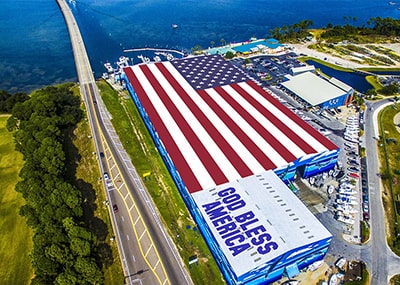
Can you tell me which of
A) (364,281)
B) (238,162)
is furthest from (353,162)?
(238,162)

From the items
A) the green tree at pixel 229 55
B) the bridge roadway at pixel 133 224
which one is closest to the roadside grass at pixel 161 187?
the bridge roadway at pixel 133 224

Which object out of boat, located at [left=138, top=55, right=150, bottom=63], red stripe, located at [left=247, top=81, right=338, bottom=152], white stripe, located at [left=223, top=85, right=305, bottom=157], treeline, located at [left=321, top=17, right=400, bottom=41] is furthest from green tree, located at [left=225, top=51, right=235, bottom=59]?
treeline, located at [left=321, top=17, right=400, bottom=41]

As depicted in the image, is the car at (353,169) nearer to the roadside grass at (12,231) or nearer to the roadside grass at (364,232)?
the roadside grass at (364,232)

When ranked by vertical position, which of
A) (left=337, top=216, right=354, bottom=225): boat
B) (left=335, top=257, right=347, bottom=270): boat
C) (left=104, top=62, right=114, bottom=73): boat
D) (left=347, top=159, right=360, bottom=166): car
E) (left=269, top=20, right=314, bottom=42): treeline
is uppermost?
(left=269, top=20, right=314, bottom=42): treeline

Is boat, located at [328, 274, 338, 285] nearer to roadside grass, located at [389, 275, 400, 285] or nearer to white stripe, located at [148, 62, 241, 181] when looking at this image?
roadside grass, located at [389, 275, 400, 285]

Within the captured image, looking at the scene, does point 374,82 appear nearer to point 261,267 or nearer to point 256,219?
point 256,219

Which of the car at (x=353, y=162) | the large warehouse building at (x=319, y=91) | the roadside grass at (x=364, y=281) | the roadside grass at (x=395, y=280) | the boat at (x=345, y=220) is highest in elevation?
the large warehouse building at (x=319, y=91)
